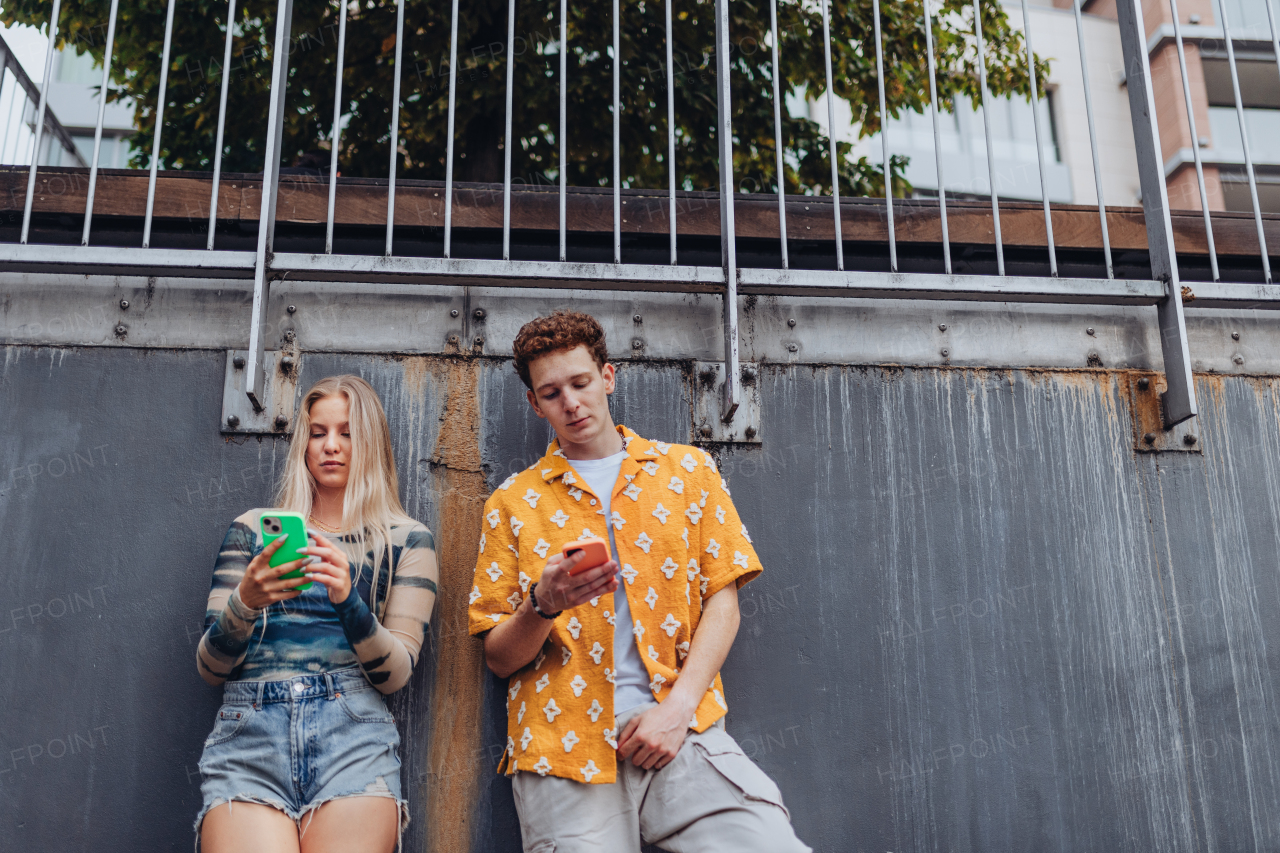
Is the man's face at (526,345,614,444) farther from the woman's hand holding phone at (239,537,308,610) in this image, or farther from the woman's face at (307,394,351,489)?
the woman's hand holding phone at (239,537,308,610)

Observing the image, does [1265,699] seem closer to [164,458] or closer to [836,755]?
[836,755]

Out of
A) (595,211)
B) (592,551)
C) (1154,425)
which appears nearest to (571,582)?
(592,551)

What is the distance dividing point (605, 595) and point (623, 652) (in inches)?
6.4

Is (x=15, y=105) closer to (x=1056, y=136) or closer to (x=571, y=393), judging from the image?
(x=571, y=393)

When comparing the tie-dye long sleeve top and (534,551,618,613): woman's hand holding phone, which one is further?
the tie-dye long sleeve top

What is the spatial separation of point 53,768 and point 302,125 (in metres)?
4.86

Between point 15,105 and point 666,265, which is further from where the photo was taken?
point 15,105

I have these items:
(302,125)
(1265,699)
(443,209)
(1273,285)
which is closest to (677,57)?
(302,125)

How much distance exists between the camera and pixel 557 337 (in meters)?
2.84

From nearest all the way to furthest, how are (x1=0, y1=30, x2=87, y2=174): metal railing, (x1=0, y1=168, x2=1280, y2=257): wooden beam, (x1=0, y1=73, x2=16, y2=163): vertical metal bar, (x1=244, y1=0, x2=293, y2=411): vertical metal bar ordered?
(x1=244, y1=0, x2=293, y2=411): vertical metal bar → (x1=0, y1=168, x2=1280, y2=257): wooden beam → (x1=0, y1=30, x2=87, y2=174): metal railing → (x1=0, y1=73, x2=16, y2=163): vertical metal bar

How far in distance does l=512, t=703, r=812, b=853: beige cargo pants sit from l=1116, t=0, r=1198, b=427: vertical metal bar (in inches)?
79.6

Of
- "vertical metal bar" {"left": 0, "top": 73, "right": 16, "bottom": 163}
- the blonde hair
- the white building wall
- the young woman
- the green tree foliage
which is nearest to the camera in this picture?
the young woman

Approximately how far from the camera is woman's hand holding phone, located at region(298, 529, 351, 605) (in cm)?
238

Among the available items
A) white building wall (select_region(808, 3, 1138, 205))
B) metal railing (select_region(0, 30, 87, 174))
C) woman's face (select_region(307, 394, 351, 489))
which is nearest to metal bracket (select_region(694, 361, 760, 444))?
woman's face (select_region(307, 394, 351, 489))
